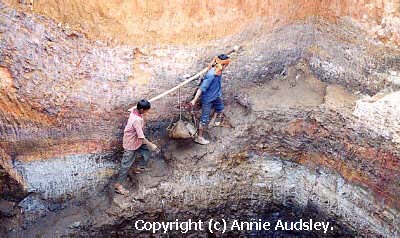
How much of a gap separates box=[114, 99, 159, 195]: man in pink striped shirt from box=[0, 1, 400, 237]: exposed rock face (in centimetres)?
21

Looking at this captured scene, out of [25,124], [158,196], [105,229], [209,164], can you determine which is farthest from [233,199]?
[25,124]

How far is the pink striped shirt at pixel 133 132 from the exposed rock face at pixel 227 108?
32 centimetres

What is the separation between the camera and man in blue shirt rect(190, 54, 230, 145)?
567 cm

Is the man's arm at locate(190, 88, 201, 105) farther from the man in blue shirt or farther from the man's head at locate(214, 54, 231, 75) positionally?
the man's head at locate(214, 54, 231, 75)

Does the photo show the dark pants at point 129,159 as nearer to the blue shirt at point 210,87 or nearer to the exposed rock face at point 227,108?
the exposed rock face at point 227,108

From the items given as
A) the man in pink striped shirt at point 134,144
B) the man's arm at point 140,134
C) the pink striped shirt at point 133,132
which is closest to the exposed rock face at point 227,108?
the man in pink striped shirt at point 134,144

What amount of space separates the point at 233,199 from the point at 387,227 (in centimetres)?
190

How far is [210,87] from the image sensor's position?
575 centimetres

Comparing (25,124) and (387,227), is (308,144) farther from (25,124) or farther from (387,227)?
(25,124)

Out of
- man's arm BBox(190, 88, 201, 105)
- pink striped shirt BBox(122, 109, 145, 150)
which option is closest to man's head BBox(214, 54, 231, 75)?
man's arm BBox(190, 88, 201, 105)

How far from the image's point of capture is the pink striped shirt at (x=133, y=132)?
5.39 meters

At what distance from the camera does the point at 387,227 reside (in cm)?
571

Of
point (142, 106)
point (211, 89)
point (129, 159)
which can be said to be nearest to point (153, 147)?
point (129, 159)

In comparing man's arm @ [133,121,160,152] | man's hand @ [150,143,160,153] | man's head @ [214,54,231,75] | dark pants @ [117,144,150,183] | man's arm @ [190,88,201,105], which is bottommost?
dark pants @ [117,144,150,183]
